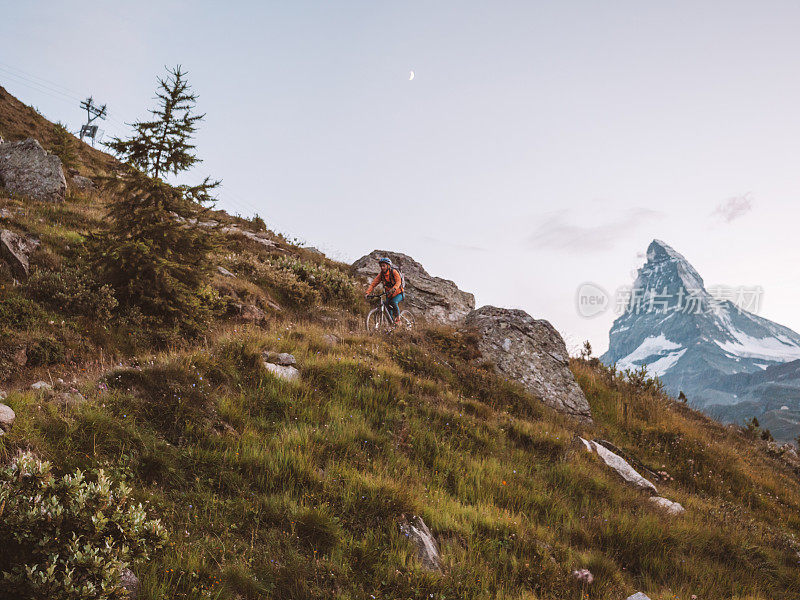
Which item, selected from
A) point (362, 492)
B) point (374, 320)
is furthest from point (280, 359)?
point (374, 320)

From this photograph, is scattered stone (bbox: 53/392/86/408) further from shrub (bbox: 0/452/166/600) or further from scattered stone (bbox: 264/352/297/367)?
scattered stone (bbox: 264/352/297/367)

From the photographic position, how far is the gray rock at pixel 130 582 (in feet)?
10.1

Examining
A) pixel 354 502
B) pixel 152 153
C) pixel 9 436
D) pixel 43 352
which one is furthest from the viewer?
pixel 152 153

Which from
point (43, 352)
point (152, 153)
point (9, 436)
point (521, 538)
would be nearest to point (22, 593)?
point (9, 436)

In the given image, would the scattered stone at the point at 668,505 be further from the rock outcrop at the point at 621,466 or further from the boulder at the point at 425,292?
the boulder at the point at 425,292

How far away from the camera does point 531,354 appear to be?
43.3 ft

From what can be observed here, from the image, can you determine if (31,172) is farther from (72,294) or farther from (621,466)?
(621,466)

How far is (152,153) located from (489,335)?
1087 centimetres

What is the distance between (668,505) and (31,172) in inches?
912

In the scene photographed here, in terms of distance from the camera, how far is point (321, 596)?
3443 millimetres

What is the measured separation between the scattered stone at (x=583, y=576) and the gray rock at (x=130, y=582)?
4.32 meters

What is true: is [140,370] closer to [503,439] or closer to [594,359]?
[503,439]

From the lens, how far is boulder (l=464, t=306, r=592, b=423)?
39.3ft

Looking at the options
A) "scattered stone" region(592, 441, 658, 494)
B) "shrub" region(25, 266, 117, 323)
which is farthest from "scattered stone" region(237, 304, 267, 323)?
"scattered stone" region(592, 441, 658, 494)
